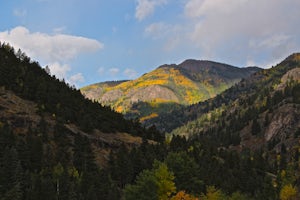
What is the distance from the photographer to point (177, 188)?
8694 cm

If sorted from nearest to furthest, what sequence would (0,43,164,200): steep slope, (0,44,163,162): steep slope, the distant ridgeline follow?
1. (0,43,164,200): steep slope
2. (0,44,163,162): steep slope
3. the distant ridgeline

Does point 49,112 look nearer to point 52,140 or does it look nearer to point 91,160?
point 52,140

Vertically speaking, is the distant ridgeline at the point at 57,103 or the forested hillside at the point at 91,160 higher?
the distant ridgeline at the point at 57,103

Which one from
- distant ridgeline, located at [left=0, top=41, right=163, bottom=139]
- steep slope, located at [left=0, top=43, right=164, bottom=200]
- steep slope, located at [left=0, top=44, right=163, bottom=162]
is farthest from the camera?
distant ridgeline, located at [left=0, top=41, right=163, bottom=139]

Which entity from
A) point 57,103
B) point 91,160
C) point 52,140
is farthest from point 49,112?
point 91,160

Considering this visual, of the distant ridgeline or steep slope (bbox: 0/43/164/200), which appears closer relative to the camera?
steep slope (bbox: 0/43/164/200)

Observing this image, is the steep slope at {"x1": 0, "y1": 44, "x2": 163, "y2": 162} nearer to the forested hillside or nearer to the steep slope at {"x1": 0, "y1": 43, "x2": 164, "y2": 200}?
the steep slope at {"x1": 0, "y1": 43, "x2": 164, "y2": 200}

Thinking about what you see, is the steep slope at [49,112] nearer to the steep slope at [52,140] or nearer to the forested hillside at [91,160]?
the steep slope at [52,140]

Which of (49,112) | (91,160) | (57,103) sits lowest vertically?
(91,160)

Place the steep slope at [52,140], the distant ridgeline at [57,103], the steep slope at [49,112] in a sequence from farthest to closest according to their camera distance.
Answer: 1. the distant ridgeline at [57,103]
2. the steep slope at [49,112]
3. the steep slope at [52,140]

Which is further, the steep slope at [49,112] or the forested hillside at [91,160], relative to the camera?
the steep slope at [49,112]

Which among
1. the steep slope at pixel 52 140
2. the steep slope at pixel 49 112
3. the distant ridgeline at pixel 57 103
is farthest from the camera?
the distant ridgeline at pixel 57 103

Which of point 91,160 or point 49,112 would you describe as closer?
point 91,160

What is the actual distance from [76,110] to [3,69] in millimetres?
34301
